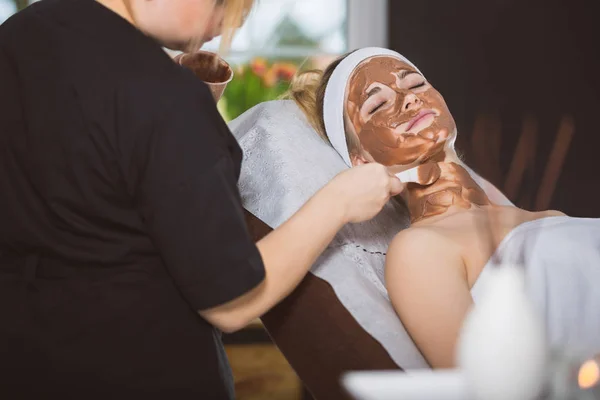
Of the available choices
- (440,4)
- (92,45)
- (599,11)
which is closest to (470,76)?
(440,4)

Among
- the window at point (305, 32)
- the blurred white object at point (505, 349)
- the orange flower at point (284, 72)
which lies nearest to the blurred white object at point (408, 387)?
the blurred white object at point (505, 349)

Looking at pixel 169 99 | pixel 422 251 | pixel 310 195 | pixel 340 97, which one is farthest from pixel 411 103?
pixel 169 99

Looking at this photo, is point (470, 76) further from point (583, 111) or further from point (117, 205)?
point (117, 205)

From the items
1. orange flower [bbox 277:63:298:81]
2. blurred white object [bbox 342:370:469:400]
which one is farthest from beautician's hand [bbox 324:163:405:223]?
orange flower [bbox 277:63:298:81]

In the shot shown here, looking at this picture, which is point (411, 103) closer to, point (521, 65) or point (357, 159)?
point (357, 159)

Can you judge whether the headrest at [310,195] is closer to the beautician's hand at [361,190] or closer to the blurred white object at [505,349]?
the beautician's hand at [361,190]

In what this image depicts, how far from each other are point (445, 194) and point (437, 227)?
143mm

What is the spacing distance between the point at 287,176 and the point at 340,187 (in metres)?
0.51

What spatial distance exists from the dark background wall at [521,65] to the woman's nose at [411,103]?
176cm

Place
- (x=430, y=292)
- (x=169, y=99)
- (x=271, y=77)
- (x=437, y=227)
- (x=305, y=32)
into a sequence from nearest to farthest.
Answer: (x=169, y=99), (x=430, y=292), (x=437, y=227), (x=271, y=77), (x=305, y=32)

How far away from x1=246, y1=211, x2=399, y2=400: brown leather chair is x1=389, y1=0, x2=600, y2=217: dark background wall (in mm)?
2132

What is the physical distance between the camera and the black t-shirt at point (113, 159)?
3.11 feet

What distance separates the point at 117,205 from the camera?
1.01 meters

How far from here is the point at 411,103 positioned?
1.63 meters
